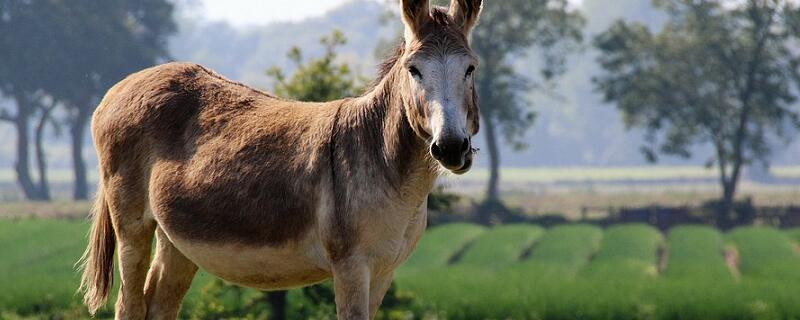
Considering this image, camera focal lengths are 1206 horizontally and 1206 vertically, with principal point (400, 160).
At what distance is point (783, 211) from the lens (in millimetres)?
48656

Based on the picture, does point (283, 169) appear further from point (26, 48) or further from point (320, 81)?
point (26, 48)

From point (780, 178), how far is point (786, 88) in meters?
95.3

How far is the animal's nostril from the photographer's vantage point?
4125 millimetres

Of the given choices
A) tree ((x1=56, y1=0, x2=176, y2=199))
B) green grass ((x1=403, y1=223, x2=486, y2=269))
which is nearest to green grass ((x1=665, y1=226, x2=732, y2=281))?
Result: green grass ((x1=403, y1=223, x2=486, y2=269))

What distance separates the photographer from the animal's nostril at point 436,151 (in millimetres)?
4125

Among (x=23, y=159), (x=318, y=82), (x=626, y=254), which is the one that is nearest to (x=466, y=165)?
(x=318, y=82)

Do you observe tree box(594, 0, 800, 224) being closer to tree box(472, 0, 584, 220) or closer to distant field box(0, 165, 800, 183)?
tree box(472, 0, 584, 220)

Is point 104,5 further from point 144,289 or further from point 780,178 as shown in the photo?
point 780,178

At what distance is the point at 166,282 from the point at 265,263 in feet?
3.27

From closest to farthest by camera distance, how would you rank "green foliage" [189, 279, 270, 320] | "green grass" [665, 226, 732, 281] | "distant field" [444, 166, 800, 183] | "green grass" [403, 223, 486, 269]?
1. "green foliage" [189, 279, 270, 320]
2. "green grass" [665, 226, 732, 281]
3. "green grass" [403, 223, 486, 269]
4. "distant field" [444, 166, 800, 183]

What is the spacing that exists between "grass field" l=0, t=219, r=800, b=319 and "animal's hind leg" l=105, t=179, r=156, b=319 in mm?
10511

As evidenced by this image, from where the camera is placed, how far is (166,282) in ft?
18.4

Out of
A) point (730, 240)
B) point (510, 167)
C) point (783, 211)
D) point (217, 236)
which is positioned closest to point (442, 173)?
point (217, 236)

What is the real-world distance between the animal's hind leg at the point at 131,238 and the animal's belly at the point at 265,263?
42 centimetres
